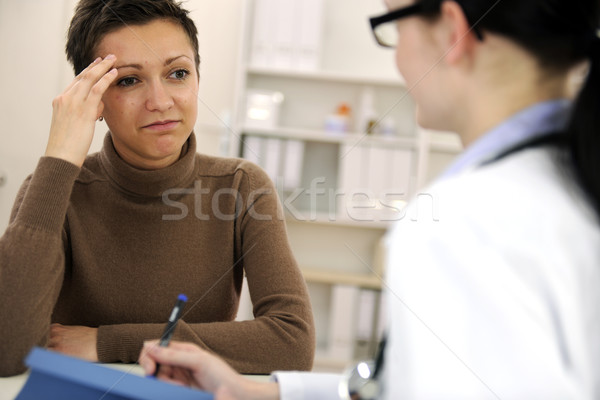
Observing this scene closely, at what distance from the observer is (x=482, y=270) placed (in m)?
0.44

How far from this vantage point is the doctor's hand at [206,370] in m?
0.75

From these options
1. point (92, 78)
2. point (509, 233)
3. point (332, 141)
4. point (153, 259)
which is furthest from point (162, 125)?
point (332, 141)

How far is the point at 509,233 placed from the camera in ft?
1.49

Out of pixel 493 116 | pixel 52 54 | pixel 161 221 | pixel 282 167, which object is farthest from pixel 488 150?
pixel 52 54

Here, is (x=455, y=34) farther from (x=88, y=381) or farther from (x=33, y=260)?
(x=33, y=260)

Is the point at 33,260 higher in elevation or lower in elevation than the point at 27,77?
lower

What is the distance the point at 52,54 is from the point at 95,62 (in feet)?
6.64

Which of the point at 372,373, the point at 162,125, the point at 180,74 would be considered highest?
the point at 180,74

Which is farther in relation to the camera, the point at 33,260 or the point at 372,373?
the point at 33,260

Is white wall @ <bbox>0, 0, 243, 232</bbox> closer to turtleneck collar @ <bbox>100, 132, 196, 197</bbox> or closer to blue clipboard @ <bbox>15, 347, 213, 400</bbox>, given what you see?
turtleneck collar @ <bbox>100, 132, 196, 197</bbox>

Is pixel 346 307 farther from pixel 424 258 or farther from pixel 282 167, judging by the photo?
pixel 424 258

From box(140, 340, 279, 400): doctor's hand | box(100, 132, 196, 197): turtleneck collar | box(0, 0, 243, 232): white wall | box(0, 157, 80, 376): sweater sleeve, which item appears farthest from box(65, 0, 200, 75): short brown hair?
box(0, 0, 243, 232): white wall

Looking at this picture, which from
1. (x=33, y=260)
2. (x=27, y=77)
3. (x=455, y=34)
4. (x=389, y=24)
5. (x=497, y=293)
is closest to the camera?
(x=497, y=293)

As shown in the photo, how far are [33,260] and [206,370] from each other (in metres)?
0.50
